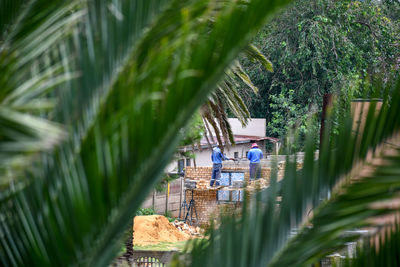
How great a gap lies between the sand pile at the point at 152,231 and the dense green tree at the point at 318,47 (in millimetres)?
9943

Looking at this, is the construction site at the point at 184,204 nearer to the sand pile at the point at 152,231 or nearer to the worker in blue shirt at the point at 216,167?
the sand pile at the point at 152,231

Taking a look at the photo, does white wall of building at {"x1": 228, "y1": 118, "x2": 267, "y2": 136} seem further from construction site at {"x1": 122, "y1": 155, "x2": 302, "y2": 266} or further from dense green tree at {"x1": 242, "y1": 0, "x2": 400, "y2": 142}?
construction site at {"x1": 122, "y1": 155, "x2": 302, "y2": 266}

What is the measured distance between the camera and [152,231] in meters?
16.7

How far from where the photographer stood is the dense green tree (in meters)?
25.6

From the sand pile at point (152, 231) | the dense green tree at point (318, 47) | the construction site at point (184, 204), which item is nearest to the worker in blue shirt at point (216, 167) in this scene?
the construction site at point (184, 204)

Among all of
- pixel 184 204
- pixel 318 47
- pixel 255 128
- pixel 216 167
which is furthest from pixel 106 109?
pixel 255 128

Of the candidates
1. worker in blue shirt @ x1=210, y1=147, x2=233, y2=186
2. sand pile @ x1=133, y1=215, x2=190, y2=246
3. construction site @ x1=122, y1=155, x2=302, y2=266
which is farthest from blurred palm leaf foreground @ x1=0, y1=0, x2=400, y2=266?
worker in blue shirt @ x1=210, y1=147, x2=233, y2=186

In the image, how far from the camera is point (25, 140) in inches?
50.3

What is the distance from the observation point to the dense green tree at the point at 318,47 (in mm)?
25625

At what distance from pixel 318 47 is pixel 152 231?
1305 centimetres

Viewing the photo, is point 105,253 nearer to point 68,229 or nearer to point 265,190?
point 68,229

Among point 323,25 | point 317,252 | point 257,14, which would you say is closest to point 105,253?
point 317,252

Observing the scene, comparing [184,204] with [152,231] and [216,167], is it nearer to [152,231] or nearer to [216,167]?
[216,167]

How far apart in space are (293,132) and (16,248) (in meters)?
1.15
